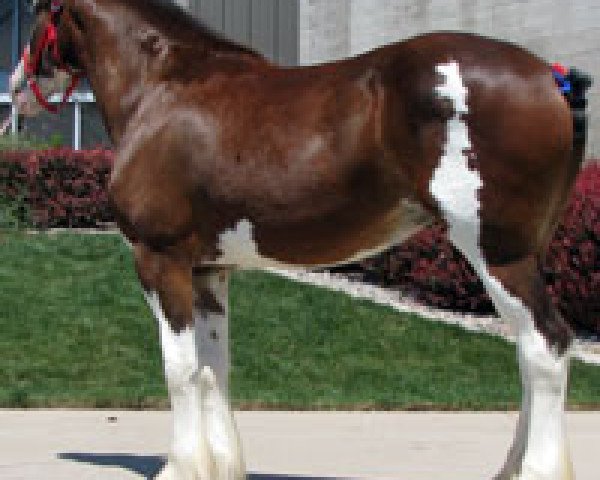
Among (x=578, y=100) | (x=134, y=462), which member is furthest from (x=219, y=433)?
(x=578, y=100)

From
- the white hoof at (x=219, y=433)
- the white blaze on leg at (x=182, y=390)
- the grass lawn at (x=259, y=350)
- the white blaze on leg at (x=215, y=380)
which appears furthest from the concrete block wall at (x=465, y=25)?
the white blaze on leg at (x=182, y=390)

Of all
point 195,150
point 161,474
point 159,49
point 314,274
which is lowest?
point 314,274

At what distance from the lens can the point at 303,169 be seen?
5555mm

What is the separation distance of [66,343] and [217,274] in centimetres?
615

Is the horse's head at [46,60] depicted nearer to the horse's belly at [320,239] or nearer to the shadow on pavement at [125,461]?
the horse's belly at [320,239]

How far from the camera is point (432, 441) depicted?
8.02 metres

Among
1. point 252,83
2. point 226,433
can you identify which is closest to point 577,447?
point 226,433

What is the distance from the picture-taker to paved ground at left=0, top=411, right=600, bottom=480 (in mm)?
6840

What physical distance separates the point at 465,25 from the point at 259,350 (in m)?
9.80

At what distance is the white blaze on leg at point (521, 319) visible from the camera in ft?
17.1

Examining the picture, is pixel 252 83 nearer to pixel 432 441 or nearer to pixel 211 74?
pixel 211 74

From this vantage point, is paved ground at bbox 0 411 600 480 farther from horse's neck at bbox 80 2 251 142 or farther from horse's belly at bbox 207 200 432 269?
horse's neck at bbox 80 2 251 142

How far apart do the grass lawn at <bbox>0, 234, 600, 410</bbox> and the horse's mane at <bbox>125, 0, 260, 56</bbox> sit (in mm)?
4270

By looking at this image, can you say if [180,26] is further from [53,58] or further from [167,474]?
[167,474]
